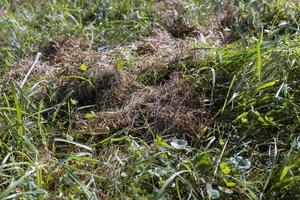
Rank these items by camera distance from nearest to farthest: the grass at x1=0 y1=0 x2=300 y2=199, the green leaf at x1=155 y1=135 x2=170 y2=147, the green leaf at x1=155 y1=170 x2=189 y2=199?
1. the green leaf at x1=155 y1=170 x2=189 y2=199
2. the grass at x1=0 y1=0 x2=300 y2=199
3. the green leaf at x1=155 y1=135 x2=170 y2=147

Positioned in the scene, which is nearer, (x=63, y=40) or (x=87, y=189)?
(x=87, y=189)

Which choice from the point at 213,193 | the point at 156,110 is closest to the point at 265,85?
the point at 156,110

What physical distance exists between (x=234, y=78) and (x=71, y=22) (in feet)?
5.35

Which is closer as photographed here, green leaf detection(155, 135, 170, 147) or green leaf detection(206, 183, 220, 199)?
green leaf detection(206, 183, 220, 199)

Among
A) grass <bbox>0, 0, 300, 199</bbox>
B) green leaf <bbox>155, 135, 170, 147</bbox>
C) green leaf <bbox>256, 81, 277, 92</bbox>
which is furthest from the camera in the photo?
green leaf <bbox>256, 81, 277, 92</bbox>

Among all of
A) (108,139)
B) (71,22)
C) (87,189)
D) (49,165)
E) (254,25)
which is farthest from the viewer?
(71,22)

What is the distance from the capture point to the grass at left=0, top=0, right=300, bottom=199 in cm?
197

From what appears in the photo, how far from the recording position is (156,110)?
2.43 meters

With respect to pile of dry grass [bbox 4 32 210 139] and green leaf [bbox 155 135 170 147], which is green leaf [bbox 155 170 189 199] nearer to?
green leaf [bbox 155 135 170 147]

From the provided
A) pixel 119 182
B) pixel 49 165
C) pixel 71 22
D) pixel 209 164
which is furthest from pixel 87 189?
pixel 71 22

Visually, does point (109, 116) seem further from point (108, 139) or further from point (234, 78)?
point (234, 78)

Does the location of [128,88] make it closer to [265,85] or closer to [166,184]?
[265,85]

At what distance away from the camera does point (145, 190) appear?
1.96 metres

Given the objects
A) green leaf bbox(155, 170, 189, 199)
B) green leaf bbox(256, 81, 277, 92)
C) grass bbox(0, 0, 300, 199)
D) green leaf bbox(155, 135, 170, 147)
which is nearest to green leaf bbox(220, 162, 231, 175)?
grass bbox(0, 0, 300, 199)
